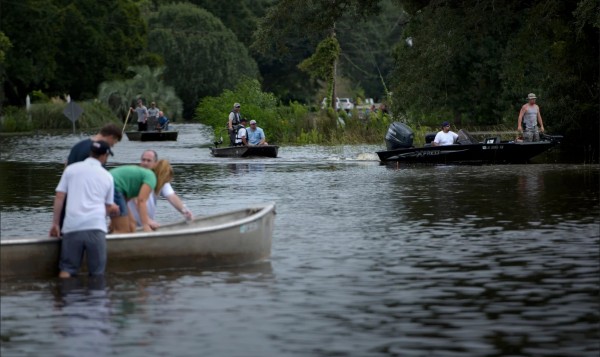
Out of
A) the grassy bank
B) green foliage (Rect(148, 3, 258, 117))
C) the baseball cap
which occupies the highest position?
green foliage (Rect(148, 3, 258, 117))

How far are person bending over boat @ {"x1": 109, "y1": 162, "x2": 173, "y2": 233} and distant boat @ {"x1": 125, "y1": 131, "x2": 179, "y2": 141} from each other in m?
50.2

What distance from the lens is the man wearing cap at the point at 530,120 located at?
38.2 meters

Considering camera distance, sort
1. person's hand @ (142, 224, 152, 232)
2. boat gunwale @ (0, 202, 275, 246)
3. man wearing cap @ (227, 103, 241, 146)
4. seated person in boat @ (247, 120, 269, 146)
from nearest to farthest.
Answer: boat gunwale @ (0, 202, 275, 246)
person's hand @ (142, 224, 152, 232)
seated person in boat @ (247, 120, 269, 146)
man wearing cap @ (227, 103, 241, 146)

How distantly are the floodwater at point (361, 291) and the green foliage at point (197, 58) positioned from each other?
346ft

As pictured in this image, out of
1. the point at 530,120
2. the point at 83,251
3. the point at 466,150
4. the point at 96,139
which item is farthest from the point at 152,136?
the point at 83,251

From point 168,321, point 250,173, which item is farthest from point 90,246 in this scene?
point 250,173

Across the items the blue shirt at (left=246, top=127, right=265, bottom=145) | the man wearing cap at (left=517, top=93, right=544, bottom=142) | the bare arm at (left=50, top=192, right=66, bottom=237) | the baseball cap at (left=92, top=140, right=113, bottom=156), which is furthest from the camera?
the blue shirt at (left=246, top=127, right=265, bottom=145)

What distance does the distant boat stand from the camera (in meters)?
66.4

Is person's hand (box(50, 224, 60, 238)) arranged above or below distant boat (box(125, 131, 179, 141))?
below

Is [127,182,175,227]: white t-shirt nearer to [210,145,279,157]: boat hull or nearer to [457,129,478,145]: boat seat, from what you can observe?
[457,129,478,145]: boat seat

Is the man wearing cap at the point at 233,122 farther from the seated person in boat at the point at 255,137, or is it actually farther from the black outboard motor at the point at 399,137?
the black outboard motor at the point at 399,137

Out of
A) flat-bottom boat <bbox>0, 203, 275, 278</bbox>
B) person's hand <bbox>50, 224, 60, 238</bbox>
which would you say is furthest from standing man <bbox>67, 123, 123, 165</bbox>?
flat-bottom boat <bbox>0, 203, 275, 278</bbox>

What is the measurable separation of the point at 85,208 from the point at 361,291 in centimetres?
294

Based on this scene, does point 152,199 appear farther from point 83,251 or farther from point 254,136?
point 254,136
